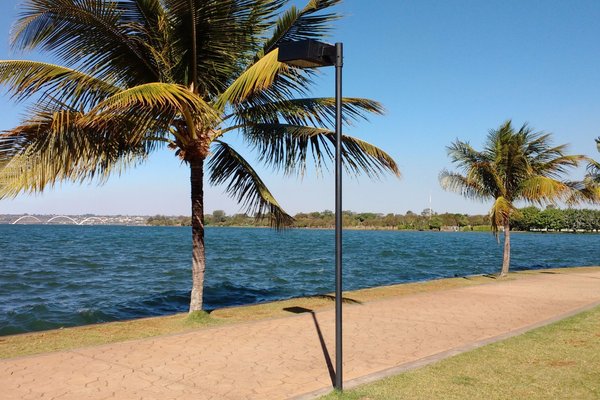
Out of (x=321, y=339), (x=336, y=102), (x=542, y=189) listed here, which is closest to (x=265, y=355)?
(x=321, y=339)

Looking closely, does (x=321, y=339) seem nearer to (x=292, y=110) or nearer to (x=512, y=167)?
(x=292, y=110)

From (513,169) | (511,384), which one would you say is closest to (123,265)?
(513,169)

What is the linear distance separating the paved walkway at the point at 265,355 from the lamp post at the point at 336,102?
0.64m

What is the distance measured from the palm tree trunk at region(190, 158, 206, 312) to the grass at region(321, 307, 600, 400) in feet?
16.7

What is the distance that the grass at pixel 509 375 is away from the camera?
17.5 feet

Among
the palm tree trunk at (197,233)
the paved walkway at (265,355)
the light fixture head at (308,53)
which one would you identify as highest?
the light fixture head at (308,53)

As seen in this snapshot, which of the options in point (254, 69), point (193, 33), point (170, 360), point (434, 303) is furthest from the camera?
point (434, 303)

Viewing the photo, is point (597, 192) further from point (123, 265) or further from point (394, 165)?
point (123, 265)

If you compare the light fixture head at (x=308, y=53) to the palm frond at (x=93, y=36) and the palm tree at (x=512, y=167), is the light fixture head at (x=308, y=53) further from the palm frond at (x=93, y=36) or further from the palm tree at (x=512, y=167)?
the palm tree at (x=512, y=167)

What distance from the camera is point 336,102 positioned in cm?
563

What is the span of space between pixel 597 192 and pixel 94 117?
58.5 ft

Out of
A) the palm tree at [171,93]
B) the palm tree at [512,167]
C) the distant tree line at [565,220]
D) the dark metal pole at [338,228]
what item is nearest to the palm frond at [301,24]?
the palm tree at [171,93]

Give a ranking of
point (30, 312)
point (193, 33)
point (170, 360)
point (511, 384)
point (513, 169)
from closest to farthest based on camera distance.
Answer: point (511, 384), point (170, 360), point (193, 33), point (30, 312), point (513, 169)

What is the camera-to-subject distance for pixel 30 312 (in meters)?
15.4
